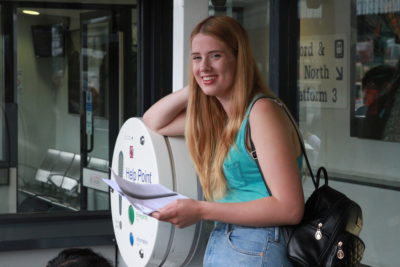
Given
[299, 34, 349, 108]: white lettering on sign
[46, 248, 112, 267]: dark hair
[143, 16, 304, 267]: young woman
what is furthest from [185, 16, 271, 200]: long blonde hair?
[299, 34, 349, 108]: white lettering on sign

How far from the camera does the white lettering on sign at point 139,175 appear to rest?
3388mm

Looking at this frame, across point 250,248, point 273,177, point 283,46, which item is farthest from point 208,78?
point 283,46

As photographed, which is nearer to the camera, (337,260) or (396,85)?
(337,260)

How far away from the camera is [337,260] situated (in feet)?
7.53

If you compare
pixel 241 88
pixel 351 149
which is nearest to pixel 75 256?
pixel 241 88

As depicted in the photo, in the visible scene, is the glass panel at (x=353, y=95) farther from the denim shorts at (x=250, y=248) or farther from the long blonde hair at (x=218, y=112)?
the denim shorts at (x=250, y=248)

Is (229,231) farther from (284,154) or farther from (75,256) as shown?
(75,256)

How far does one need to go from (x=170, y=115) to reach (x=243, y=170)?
71 centimetres

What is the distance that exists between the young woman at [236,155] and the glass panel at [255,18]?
206cm

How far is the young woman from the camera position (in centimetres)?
238

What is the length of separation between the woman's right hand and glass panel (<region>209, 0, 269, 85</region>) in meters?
1.54

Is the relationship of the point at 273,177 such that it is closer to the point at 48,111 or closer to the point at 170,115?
the point at 170,115

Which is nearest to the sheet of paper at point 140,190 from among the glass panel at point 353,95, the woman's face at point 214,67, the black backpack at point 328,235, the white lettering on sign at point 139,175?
the woman's face at point 214,67

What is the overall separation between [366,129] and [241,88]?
2576 mm
